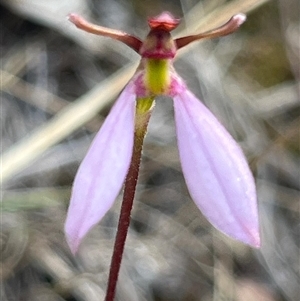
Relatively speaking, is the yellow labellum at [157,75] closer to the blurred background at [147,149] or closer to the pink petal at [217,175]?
the pink petal at [217,175]

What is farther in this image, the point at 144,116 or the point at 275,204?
the point at 275,204

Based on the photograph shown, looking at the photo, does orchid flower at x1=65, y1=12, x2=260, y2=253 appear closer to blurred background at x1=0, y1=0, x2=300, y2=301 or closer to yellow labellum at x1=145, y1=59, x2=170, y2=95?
yellow labellum at x1=145, y1=59, x2=170, y2=95

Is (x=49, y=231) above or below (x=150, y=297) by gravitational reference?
above

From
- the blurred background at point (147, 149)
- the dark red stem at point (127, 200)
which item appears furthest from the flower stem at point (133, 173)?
the blurred background at point (147, 149)

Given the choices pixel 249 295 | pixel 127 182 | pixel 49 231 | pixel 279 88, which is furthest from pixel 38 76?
pixel 127 182

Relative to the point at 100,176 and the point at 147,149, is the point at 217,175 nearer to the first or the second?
the point at 100,176

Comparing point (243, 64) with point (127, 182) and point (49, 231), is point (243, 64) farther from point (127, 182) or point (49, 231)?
point (127, 182)

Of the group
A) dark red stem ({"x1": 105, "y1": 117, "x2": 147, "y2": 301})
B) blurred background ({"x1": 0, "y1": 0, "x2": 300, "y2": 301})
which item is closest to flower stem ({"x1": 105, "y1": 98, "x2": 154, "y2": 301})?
dark red stem ({"x1": 105, "y1": 117, "x2": 147, "y2": 301})
